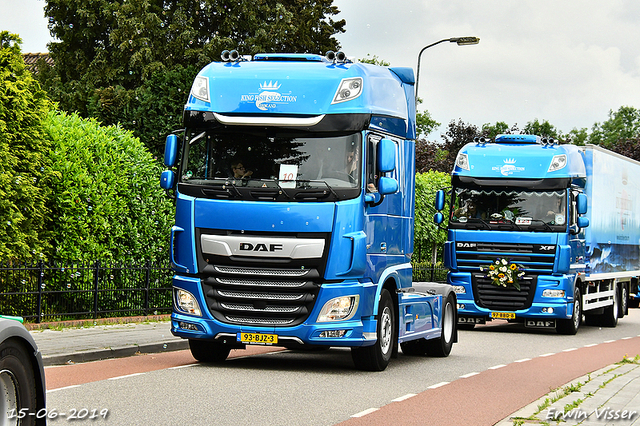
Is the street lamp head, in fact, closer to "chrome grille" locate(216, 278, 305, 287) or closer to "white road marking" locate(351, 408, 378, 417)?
"chrome grille" locate(216, 278, 305, 287)

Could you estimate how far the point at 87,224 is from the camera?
1842cm

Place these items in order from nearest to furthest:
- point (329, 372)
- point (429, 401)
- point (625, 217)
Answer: point (429, 401), point (329, 372), point (625, 217)

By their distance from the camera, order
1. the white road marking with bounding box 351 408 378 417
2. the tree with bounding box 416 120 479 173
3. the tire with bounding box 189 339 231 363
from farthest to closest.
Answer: the tree with bounding box 416 120 479 173 → the tire with bounding box 189 339 231 363 → the white road marking with bounding box 351 408 378 417

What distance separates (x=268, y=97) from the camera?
1182cm

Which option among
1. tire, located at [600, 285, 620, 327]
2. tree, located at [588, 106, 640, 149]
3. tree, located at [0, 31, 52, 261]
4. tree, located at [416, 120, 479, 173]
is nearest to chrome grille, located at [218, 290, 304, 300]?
tree, located at [0, 31, 52, 261]

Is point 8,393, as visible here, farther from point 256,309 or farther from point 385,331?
point 385,331

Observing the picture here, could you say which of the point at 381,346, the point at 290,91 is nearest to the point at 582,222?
the point at 381,346

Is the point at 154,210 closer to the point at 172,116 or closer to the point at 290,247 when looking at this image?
the point at 290,247

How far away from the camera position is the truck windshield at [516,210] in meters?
20.0

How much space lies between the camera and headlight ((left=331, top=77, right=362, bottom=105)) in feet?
38.8

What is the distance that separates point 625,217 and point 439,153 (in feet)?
95.5

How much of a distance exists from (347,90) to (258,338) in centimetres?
318

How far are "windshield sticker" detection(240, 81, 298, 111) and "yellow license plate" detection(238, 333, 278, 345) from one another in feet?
8.91

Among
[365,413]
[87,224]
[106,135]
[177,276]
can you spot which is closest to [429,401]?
[365,413]
